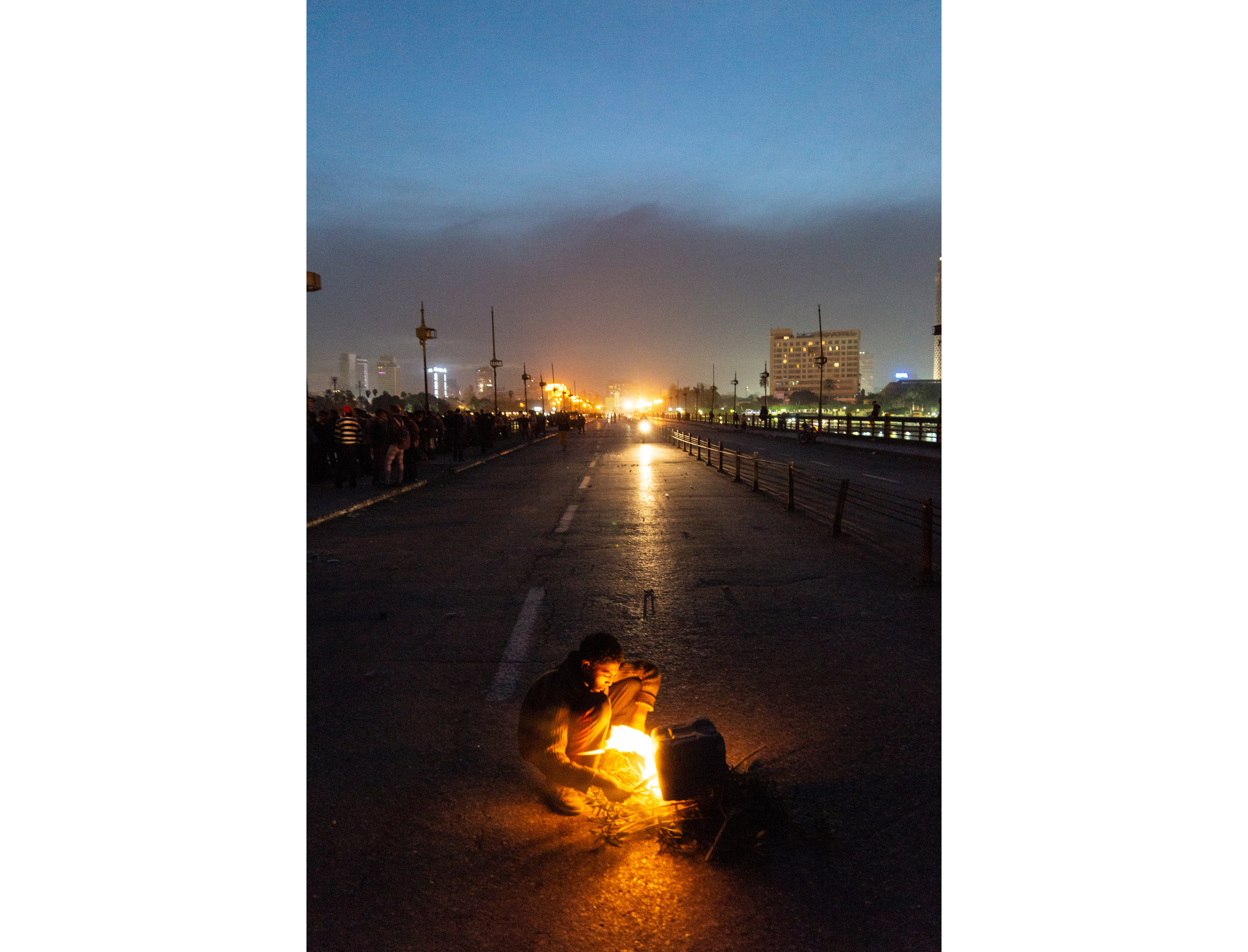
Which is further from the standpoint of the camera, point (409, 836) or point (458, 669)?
point (458, 669)

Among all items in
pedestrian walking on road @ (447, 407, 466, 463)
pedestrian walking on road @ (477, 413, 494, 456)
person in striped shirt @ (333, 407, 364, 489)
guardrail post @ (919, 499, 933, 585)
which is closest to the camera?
guardrail post @ (919, 499, 933, 585)

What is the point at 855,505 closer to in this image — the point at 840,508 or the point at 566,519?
the point at 840,508

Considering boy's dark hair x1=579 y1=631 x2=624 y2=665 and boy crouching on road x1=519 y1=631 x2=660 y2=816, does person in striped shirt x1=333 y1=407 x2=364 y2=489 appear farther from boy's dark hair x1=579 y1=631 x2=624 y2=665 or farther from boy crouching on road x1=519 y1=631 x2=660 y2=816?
boy's dark hair x1=579 y1=631 x2=624 y2=665

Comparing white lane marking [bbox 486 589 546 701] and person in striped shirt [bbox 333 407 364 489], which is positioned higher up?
person in striped shirt [bbox 333 407 364 489]

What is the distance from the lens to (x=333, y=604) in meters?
8.23

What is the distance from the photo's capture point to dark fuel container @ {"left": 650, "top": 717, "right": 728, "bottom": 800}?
372 cm

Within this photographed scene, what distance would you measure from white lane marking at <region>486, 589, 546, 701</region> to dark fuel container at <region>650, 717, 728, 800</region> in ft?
6.46

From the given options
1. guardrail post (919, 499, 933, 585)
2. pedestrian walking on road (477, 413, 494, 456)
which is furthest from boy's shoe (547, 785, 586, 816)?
pedestrian walking on road (477, 413, 494, 456)

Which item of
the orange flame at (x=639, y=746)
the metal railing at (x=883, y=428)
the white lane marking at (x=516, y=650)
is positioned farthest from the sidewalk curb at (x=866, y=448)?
the orange flame at (x=639, y=746)

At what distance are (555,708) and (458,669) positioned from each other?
2.49m

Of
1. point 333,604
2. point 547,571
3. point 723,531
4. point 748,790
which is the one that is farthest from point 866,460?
point 748,790

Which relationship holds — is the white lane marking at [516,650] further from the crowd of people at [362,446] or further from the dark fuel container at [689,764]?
the crowd of people at [362,446]

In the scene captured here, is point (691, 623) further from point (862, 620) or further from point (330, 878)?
point (330, 878)

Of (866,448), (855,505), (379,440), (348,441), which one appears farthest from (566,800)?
(866,448)
